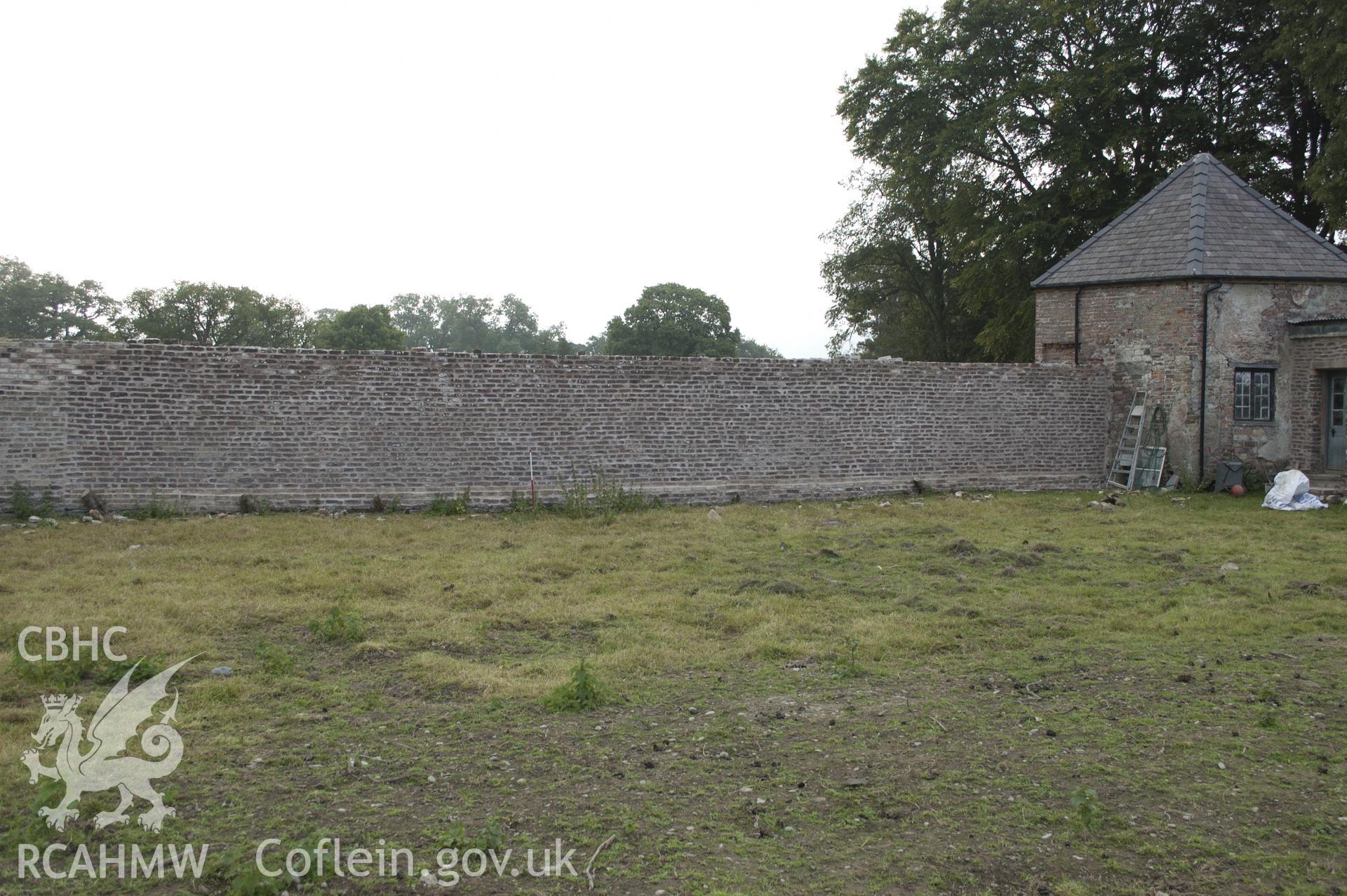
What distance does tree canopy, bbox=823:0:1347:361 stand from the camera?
2336cm

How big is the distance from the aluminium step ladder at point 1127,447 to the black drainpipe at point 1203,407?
940 mm

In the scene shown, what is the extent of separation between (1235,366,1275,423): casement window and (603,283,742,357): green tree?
3953 cm

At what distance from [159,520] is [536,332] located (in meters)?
87.7

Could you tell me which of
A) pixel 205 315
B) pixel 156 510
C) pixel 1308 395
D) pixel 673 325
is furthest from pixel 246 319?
pixel 1308 395

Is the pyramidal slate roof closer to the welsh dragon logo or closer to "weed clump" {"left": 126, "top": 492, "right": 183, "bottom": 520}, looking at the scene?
"weed clump" {"left": 126, "top": 492, "right": 183, "bottom": 520}

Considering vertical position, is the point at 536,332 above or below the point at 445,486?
above

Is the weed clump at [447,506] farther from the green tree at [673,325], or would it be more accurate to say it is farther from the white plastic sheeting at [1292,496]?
the green tree at [673,325]

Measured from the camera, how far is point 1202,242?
17531 millimetres

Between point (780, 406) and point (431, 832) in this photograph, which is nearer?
point (431, 832)

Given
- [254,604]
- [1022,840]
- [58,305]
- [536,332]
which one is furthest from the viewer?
[536,332]

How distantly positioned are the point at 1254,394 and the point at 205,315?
5076 cm

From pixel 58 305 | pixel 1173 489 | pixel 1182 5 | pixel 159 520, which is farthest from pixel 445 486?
pixel 58 305

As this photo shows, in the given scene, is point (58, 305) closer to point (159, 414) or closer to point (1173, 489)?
point (159, 414)

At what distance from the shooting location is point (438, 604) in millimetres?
8516
